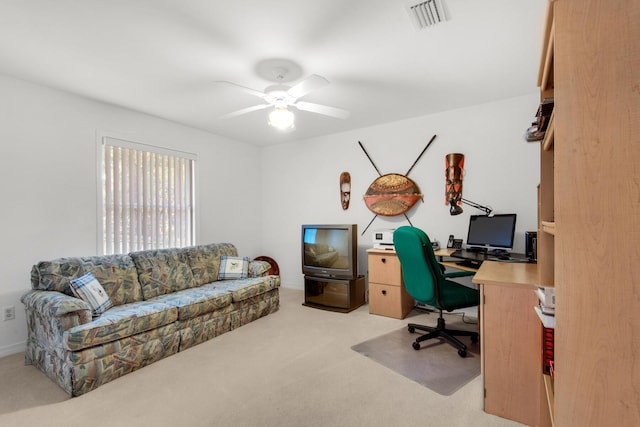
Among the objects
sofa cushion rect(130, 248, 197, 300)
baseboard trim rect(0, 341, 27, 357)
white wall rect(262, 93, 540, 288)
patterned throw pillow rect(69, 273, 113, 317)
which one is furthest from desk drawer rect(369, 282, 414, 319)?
baseboard trim rect(0, 341, 27, 357)

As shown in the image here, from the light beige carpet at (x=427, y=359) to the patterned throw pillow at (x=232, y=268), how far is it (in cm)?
168

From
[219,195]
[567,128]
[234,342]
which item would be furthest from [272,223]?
[567,128]

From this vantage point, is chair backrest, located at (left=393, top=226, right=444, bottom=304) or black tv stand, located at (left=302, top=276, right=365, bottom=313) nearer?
chair backrest, located at (left=393, top=226, right=444, bottom=304)

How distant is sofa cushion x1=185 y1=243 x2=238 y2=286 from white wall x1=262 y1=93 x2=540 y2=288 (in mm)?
1427

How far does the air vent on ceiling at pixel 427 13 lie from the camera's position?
1738 mm

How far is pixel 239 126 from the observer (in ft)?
13.4

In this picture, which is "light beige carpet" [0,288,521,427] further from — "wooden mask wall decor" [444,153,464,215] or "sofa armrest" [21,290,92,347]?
"wooden mask wall decor" [444,153,464,215]

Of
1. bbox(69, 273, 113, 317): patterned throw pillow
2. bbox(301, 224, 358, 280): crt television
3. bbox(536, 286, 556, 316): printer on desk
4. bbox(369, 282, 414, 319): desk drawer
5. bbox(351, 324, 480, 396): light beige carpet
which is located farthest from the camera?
bbox(301, 224, 358, 280): crt television

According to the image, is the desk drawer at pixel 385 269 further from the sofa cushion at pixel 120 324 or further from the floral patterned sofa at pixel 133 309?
the sofa cushion at pixel 120 324

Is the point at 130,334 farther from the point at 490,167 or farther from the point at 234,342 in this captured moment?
the point at 490,167

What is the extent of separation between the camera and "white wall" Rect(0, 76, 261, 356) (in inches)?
103

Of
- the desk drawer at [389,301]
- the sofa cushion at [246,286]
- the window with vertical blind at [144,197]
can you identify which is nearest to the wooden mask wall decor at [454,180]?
the desk drawer at [389,301]

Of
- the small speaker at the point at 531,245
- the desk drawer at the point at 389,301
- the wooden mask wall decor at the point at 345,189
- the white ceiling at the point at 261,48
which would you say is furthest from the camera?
the wooden mask wall decor at the point at 345,189

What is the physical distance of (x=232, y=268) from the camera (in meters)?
3.72
